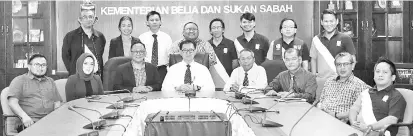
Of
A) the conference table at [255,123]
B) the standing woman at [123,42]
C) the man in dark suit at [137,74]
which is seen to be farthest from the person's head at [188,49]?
the conference table at [255,123]

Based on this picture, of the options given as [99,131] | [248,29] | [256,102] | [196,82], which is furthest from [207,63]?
[99,131]

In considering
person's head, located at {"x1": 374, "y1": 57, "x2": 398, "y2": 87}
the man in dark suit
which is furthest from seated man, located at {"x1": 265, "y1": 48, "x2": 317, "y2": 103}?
the man in dark suit

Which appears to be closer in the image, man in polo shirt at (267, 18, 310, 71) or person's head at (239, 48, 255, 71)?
person's head at (239, 48, 255, 71)

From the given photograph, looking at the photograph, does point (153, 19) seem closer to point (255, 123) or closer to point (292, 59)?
point (292, 59)

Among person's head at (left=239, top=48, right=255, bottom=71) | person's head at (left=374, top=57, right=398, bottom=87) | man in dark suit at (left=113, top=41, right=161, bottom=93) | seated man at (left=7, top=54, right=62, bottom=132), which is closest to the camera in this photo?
person's head at (left=374, top=57, right=398, bottom=87)

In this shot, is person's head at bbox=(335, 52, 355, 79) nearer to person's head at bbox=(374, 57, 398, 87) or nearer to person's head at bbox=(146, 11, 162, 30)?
person's head at bbox=(374, 57, 398, 87)

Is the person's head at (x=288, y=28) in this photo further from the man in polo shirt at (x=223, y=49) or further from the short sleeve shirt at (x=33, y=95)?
the short sleeve shirt at (x=33, y=95)

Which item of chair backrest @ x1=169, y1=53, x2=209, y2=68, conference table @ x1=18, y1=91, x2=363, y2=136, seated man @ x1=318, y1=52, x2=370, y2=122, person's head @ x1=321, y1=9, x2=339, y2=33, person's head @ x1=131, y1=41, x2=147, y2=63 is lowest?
conference table @ x1=18, y1=91, x2=363, y2=136

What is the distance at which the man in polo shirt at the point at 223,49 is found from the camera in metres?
6.82

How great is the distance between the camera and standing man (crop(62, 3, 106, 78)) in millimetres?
6855

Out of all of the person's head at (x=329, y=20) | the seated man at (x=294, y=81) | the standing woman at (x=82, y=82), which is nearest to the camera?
the seated man at (x=294, y=81)

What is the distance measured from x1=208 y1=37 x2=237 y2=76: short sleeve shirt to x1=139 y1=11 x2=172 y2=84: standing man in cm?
55

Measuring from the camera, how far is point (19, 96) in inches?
208

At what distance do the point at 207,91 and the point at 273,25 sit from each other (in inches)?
81.0
